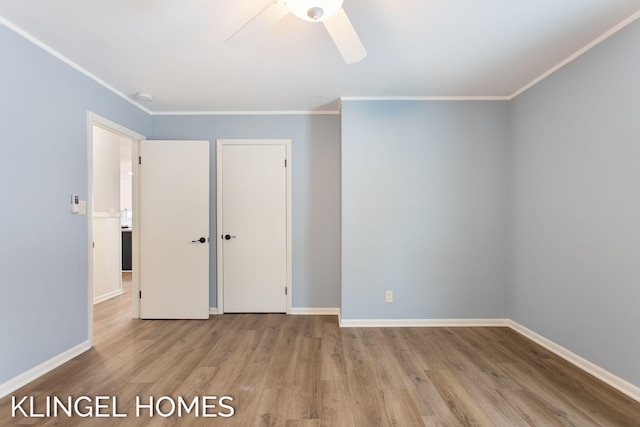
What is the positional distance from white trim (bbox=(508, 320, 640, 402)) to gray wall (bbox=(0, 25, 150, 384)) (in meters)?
4.02

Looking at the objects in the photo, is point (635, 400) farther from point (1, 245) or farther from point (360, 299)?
point (1, 245)

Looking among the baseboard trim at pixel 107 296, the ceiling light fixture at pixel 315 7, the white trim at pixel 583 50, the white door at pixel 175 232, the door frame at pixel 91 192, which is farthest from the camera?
the baseboard trim at pixel 107 296

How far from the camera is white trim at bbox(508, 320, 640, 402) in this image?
1.93 meters

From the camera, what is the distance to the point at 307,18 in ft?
4.85

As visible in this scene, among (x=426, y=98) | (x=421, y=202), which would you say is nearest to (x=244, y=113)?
(x=426, y=98)

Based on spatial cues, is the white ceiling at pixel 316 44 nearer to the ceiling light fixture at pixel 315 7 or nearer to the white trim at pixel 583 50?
the white trim at pixel 583 50

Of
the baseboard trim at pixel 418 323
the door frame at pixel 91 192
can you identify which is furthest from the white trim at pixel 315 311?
the door frame at pixel 91 192

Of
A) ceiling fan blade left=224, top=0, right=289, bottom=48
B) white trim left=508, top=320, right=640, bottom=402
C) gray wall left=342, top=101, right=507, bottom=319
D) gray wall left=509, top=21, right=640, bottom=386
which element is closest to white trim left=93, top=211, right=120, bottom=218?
gray wall left=342, top=101, right=507, bottom=319

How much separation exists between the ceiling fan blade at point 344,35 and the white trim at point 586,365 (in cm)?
271

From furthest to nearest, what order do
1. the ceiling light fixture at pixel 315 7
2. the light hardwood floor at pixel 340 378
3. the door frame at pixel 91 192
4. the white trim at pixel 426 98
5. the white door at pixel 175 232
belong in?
1. the white door at pixel 175 232
2. the white trim at pixel 426 98
3. the door frame at pixel 91 192
4. the light hardwood floor at pixel 340 378
5. the ceiling light fixture at pixel 315 7

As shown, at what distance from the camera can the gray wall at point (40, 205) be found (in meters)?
1.96

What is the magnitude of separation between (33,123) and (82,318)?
62.8 inches

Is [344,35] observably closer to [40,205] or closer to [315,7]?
[315,7]

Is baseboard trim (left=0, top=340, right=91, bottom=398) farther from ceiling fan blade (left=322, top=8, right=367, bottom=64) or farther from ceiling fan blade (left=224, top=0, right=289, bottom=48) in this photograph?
ceiling fan blade (left=322, top=8, right=367, bottom=64)
